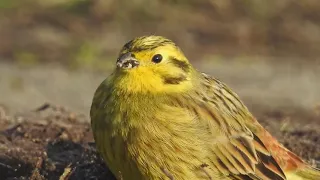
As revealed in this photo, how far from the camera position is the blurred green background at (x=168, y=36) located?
9.91 metres

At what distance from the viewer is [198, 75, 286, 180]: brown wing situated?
18.1ft

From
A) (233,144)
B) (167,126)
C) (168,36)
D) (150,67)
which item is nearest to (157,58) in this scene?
(150,67)

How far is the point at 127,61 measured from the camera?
17.2 feet

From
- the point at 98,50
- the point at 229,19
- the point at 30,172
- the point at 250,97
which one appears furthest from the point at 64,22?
the point at 30,172

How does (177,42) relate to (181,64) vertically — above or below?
above

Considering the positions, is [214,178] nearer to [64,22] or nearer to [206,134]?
[206,134]

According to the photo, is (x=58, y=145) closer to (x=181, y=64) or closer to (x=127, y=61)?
(x=181, y=64)

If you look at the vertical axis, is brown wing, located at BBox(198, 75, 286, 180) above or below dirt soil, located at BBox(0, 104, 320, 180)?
below

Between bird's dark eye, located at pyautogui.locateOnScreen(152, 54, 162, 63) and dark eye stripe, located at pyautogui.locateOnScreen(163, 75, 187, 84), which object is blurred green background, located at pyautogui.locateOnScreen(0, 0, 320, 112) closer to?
dark eye stripe, located at pyautogui.locateOnScreen(163, 75, 187, 84)

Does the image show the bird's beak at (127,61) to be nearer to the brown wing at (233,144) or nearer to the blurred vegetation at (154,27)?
the brown wing at (233,144)

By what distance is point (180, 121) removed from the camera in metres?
5.40

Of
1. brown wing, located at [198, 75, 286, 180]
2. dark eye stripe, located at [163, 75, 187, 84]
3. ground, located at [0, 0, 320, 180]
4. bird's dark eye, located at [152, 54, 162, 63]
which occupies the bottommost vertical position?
brown wing, located at [198, 75, 286, 180]

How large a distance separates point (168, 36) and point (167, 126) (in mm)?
5687

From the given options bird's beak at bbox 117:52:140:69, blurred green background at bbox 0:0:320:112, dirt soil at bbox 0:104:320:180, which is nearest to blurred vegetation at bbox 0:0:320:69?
blurred green background at bbox 0:0:320:112
